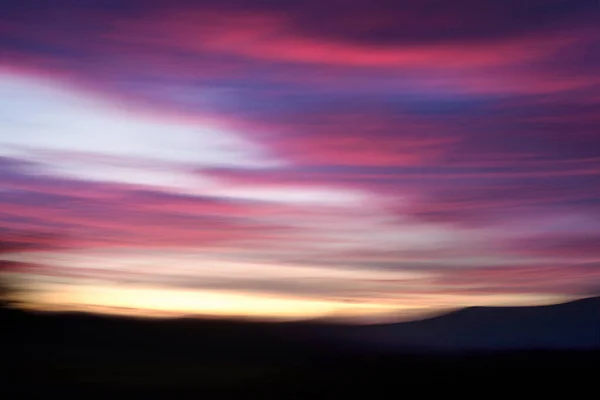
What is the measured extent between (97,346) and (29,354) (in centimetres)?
93

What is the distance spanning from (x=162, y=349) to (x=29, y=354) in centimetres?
182

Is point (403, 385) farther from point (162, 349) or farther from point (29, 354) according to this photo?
point (29, 354)

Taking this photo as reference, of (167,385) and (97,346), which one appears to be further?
(97,346)

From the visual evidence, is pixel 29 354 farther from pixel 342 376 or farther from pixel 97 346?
pixel 342 376

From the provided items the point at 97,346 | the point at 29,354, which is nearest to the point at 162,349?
the point at 97,346

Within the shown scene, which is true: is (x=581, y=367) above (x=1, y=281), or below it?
below

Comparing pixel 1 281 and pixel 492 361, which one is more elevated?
pixel 1 281

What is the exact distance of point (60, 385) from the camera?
11930mm

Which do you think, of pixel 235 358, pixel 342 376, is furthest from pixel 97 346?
pixel 342 376

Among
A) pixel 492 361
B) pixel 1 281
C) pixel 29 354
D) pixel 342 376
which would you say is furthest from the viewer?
pixel 1 281

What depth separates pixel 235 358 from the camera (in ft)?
A: 44.6

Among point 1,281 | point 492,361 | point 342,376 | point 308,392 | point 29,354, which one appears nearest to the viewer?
point 308,392

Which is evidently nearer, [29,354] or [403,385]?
[403,385]

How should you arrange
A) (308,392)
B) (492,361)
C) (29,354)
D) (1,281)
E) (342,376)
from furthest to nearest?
(1,281) < (29,354) < (492,361) < (342,376) < (308,392)
